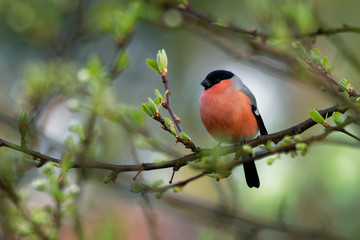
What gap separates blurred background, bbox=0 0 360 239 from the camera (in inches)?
105

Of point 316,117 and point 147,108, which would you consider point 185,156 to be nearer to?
point 147,108

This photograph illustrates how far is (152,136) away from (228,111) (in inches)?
22.5

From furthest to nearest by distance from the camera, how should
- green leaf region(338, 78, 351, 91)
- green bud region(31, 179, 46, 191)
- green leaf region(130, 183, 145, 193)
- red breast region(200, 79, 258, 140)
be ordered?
red breast region(200, 79, 258, 140) → green bud region(31, 179, 46, 191) → green leaf region(130, 183, 145, 193) → green leaf region(338, 78, 351, 91)

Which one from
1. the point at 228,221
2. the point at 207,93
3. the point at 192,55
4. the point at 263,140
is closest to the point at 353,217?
the point at 228,221

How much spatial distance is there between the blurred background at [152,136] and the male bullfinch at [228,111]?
0.81 ft

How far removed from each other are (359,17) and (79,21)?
187 inches

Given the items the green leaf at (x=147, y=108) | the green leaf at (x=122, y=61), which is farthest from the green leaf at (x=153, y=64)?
the green leaf at (x=122, y=61)

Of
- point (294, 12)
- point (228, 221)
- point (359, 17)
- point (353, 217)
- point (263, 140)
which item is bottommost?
point (228, 221)

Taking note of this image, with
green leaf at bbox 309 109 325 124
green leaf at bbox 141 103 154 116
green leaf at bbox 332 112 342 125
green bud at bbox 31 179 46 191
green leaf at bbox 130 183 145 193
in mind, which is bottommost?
green bud at bbox 31 179 46 191

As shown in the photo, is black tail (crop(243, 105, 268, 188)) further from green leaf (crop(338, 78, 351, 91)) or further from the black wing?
green leaf (crop(338, 78, 351, 91))

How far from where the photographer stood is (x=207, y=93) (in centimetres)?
331

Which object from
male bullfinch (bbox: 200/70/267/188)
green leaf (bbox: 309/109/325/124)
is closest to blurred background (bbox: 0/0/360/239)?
green leaf (bbox: 309/109/325/124)

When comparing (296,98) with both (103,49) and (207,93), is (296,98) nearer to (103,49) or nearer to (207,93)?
(103,49)

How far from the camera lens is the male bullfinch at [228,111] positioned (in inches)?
123
